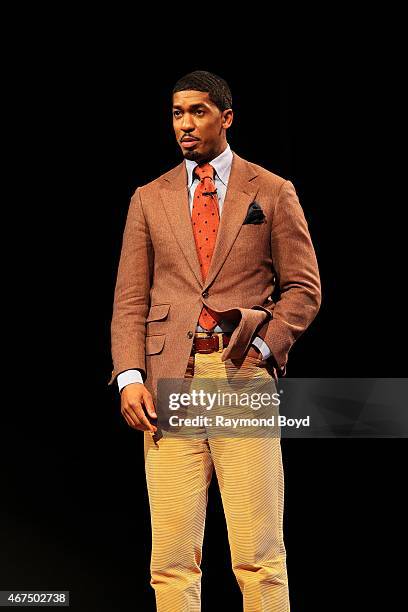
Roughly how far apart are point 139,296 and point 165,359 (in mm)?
199

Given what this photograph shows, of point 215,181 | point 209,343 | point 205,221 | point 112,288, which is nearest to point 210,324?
point 209,343

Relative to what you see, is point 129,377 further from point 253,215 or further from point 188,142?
point 188,142

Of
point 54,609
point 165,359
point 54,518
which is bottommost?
point 54,609

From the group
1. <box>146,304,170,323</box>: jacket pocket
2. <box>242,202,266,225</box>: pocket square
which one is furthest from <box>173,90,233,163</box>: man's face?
<box>146,304,170,323</box>: jacket pocket

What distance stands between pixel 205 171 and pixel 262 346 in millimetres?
494

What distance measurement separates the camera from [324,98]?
150 inches

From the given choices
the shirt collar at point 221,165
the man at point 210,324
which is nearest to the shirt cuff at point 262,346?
the man at point 210,324

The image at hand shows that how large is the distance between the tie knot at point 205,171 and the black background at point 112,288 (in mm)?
620

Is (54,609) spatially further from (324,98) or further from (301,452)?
(324,98)

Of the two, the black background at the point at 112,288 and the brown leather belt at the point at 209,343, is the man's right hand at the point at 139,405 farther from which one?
the black background at the point at 112,288

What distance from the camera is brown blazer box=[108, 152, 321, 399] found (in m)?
3.10

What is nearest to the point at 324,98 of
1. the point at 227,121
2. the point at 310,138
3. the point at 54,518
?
the point at 310,138

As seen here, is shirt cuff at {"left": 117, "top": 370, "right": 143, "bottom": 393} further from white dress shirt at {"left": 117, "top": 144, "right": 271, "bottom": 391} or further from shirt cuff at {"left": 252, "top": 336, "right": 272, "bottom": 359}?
shirt cuff at {"left": 252, "top": 336, "right": 272, "bottom": 359}

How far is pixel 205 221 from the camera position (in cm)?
316
